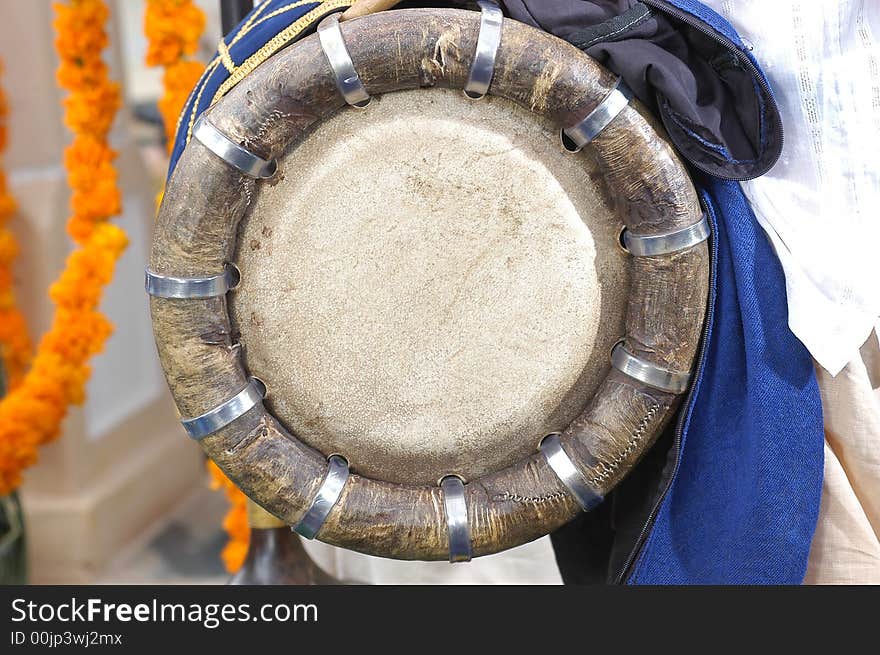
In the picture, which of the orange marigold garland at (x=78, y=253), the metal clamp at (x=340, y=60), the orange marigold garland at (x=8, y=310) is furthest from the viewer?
the orange marigold garland at (x=8, y=310)

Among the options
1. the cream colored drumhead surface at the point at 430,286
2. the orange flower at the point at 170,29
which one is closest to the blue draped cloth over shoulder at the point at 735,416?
the cream colored drumhead surface at the point at 430,286

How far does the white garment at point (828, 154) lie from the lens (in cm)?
81

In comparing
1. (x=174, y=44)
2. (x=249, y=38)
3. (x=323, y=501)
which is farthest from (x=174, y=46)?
(x=323, y=501)

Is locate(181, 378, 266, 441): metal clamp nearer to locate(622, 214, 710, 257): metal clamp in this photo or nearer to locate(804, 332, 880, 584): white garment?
locate(622, 214, 710, 257): metal clamp

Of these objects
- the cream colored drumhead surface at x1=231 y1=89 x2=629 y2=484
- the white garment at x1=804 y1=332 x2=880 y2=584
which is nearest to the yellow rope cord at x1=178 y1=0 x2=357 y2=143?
the cream colored drumhead surface at x1=231 y1=89 x2=629 y2=484

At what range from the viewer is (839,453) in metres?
0.87

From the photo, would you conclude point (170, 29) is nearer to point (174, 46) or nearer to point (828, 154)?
point (174, 46)

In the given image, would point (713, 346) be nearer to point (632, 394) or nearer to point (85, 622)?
point (632, 394)

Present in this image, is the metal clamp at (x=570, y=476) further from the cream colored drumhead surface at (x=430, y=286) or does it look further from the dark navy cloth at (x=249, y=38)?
the dark navy cloth at (x=249, y=38)

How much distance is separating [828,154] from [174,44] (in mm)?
966

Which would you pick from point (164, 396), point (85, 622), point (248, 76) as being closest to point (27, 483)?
point (164, 396)

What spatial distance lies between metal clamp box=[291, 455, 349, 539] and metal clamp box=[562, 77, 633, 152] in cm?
42

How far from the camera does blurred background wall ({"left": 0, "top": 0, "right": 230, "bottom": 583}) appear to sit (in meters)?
1.75

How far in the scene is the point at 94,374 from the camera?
6.36 ft
